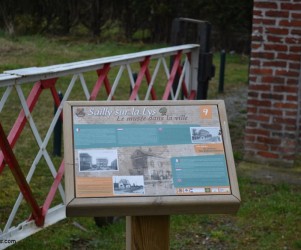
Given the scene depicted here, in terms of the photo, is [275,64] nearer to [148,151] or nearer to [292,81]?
[292,81]

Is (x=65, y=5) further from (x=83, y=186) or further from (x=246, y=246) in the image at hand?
(x=83, y=186)

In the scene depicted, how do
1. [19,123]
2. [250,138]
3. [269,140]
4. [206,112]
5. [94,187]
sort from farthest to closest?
[250,138] < [269,140] < [19,123] < [206,112] < [94,187]

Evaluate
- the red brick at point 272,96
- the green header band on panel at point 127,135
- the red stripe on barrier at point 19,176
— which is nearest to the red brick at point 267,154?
the red brick at point 272,96

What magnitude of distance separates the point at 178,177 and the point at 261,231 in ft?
8.37

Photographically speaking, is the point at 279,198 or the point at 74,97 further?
the point at 74,97

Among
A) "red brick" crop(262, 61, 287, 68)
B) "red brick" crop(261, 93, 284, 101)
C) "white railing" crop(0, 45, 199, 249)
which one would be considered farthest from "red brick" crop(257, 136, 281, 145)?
"white railing" crop(0, 45, 199, 249)

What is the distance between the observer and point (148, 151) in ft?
11.3

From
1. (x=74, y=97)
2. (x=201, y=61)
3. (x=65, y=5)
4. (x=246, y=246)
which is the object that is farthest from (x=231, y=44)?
(x=246, y=246)

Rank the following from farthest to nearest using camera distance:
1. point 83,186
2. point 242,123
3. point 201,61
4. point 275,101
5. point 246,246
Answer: point 242,123 < point 201,61 < point 275,101 < point 246,246 < point 83,186

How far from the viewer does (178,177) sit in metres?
3.37

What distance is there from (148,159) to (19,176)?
1515mm

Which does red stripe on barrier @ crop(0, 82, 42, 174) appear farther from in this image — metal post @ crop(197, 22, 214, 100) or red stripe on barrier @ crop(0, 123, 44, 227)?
metal post @ crop(197, 22, 214, 100)

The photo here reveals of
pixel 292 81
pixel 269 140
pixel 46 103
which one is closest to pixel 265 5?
pixel 292 81

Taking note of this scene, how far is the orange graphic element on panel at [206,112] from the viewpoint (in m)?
3.67
